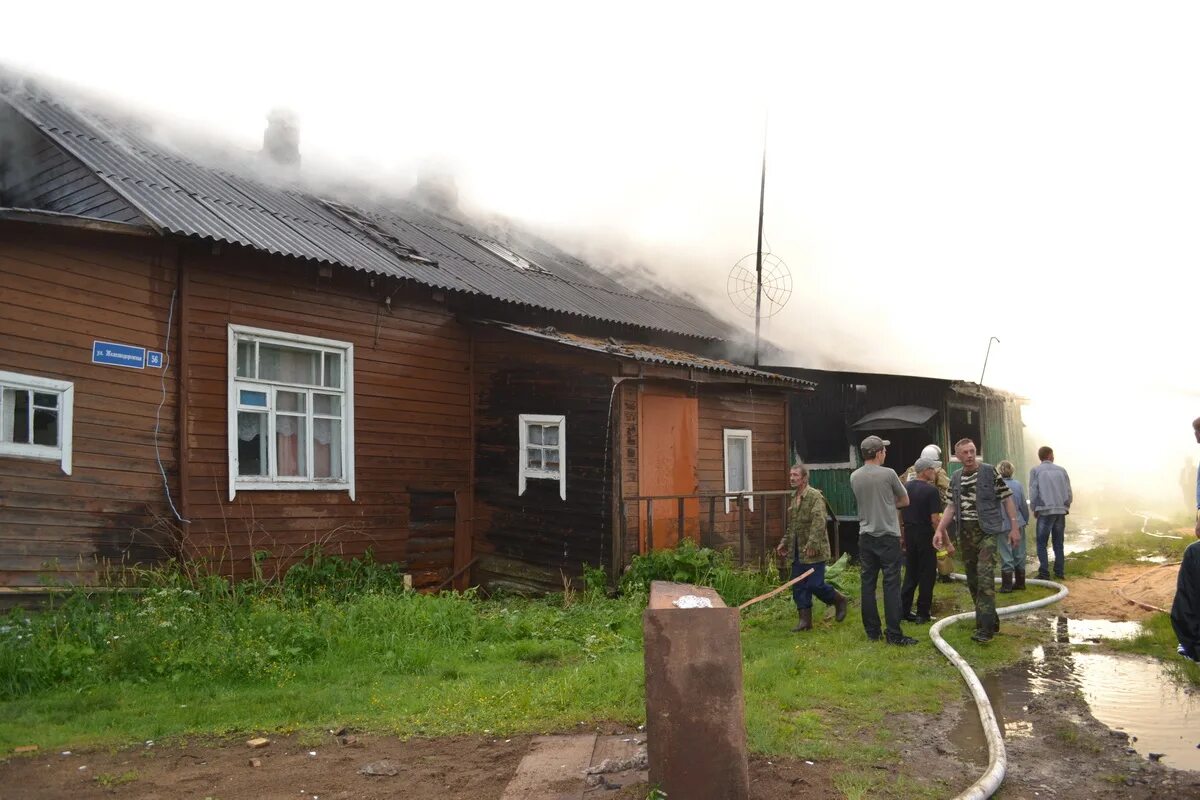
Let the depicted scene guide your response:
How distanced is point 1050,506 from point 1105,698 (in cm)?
593

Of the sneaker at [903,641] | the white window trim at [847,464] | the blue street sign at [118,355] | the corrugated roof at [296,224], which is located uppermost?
the corrugated roof at [296,224]

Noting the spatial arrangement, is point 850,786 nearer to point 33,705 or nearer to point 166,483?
point 33,705

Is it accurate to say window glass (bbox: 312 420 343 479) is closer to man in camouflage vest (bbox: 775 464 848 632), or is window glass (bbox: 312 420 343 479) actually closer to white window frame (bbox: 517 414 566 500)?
white window frame (bbox: 517 414 566 500)

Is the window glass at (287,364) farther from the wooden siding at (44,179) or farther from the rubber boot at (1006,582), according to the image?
the rubber boot at (1006,582)

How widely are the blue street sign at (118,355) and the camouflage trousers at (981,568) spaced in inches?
308

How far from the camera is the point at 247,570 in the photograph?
970cm

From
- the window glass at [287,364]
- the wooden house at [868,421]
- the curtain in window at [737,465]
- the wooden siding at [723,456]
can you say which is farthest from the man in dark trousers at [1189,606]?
the wooden house at [868,421]

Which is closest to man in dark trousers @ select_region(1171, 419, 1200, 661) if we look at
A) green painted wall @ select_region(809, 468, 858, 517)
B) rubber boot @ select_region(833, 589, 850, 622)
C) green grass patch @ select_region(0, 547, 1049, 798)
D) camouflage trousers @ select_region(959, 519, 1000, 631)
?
green grass patch @ select_region(0, 547, 1049, 798)

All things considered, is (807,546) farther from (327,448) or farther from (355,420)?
(327,448)

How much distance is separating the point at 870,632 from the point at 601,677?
2.66 m

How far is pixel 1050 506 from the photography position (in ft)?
37.8

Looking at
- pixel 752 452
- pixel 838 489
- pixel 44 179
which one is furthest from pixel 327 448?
pixel 838 489

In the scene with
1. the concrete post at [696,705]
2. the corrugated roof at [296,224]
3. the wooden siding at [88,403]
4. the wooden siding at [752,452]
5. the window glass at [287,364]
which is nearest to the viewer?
the concrete post at [696,705]

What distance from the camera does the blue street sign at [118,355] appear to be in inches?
339
